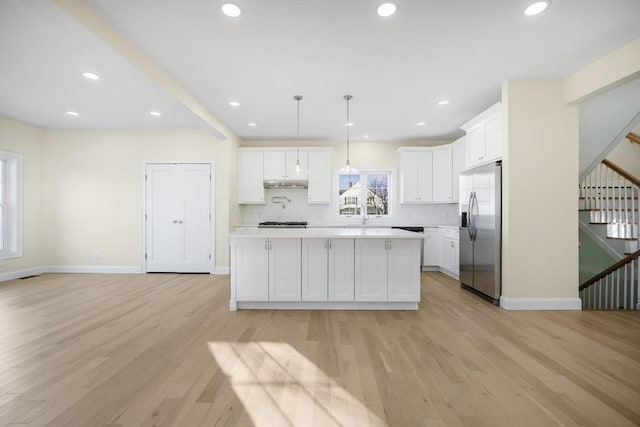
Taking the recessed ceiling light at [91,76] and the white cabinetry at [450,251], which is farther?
the white cabinetry at [450,251]

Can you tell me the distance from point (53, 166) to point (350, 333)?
6560 millimetres

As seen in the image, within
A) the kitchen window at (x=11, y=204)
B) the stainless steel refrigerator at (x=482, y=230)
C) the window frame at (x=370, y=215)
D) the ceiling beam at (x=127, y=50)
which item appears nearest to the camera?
the ceiling beam at (x=127, y=50)

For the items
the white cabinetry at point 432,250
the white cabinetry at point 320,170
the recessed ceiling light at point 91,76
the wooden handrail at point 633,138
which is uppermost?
the recessed ceiling light at point 91,76

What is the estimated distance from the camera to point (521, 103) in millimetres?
3633

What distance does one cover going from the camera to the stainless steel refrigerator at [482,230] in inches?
148

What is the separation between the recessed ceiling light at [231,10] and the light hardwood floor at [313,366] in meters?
2.80

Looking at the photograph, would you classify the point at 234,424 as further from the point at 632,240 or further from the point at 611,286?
the point at 632,240

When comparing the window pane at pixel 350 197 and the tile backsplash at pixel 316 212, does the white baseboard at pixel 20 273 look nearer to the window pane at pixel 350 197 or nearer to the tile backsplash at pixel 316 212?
the tile backsplash at pixel 316 212

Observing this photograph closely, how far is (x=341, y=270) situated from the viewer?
358 cm

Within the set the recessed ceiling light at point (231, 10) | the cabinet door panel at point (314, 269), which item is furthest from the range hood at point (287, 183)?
the recessed ceiling light at point (231, 10)

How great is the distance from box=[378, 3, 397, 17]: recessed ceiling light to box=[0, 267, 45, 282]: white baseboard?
697 cm

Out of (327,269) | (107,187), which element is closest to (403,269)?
(327,269)

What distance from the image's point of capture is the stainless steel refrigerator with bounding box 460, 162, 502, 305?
12.3 ft

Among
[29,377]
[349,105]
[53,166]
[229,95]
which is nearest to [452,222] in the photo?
[349,105]
